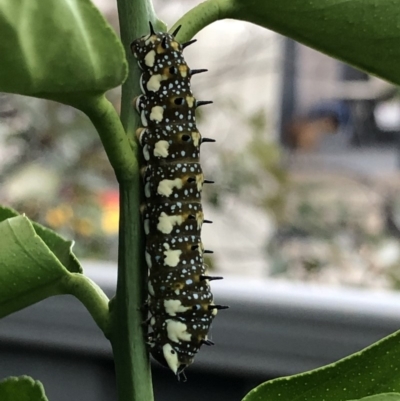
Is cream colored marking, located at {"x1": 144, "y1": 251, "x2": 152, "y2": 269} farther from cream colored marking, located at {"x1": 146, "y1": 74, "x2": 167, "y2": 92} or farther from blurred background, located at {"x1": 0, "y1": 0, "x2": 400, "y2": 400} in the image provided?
blurred background, located at {"x1": 0, "y1": 0, "x2": 400, "y2": 400}

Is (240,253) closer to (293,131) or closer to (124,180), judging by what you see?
(293,131)

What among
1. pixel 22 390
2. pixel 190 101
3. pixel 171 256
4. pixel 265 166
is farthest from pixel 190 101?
pixel 265 166

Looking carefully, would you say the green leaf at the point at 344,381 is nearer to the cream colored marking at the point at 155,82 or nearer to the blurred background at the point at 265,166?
the cream colored marking at the point at 155,82

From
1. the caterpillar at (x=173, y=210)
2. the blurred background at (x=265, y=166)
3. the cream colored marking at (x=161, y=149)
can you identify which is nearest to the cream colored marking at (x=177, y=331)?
the caterpillar at (x=173, y=210)

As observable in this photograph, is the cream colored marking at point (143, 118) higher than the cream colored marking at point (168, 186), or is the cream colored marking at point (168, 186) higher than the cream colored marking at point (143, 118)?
the cream colored marking at point (143, 118)

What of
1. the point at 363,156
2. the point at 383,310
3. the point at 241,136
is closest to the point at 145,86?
the point at 383,310

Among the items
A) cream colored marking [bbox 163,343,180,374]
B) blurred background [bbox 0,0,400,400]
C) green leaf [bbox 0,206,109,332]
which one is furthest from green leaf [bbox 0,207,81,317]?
blurred background [bbox 0,0,400,400]
